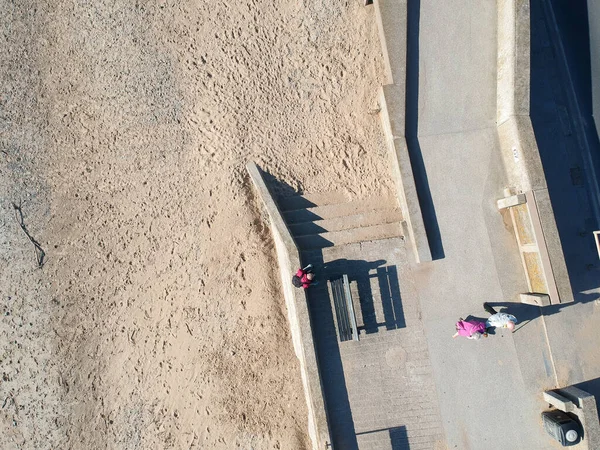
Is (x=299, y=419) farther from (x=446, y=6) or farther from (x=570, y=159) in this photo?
(x=446, y=6)

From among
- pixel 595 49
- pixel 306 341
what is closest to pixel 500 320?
pixel 306 341

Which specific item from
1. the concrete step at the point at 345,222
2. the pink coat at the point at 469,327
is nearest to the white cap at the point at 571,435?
the pink coat at the point at 469,327

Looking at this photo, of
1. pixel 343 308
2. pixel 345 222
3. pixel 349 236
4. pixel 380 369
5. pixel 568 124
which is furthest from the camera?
pixel 568 124

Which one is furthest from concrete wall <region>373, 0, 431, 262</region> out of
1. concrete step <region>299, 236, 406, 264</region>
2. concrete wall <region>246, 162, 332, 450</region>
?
concrete wall <region>246, 162, 332, 450</region>

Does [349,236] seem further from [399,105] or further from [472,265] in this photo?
[399,105]

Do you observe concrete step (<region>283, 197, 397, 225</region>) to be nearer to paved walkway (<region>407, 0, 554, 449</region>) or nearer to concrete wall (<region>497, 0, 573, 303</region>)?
paved walkway (<region>407, 0, 554, 449</region>)

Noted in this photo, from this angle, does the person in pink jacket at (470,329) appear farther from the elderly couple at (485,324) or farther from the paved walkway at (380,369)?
the paved walkway at (380,369)
